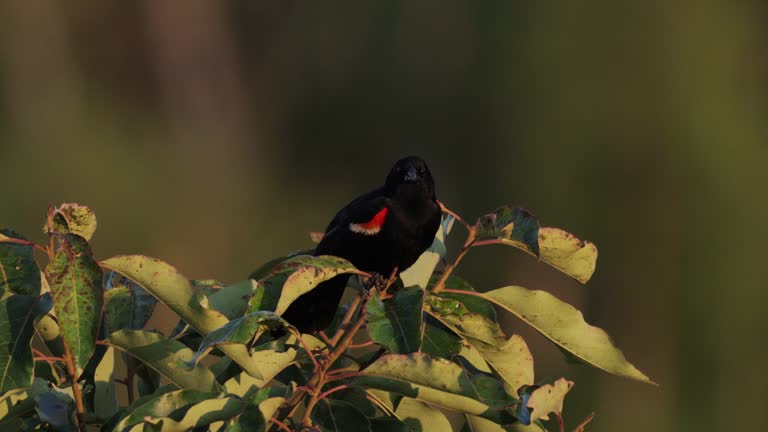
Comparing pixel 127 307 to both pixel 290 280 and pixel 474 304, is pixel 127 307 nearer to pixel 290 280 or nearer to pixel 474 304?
pixel 290 280

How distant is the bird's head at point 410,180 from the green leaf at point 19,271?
1288 mm

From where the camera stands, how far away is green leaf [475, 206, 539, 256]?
4.40 ft

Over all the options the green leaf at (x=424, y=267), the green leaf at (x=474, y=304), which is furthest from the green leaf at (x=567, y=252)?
the green leaf at (x=424, y=267)

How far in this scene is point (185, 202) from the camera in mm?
9945

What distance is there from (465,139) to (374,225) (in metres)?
7.18

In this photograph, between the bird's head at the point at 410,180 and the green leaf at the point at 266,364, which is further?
the bird's head at the point at 410,180

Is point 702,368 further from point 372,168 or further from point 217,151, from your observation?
point 217,151

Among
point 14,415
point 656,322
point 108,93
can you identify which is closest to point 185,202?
point 108,93

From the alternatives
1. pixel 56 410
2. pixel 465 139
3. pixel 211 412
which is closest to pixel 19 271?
pixel 56 410

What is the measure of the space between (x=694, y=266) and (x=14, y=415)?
202 inches

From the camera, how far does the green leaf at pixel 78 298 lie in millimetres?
1080

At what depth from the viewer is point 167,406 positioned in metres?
1.13

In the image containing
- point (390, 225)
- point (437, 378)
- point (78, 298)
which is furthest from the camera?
point (390, 225)

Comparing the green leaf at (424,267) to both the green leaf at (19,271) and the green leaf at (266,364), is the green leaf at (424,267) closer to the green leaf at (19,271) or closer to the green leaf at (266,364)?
the green leaf at (266,364)
